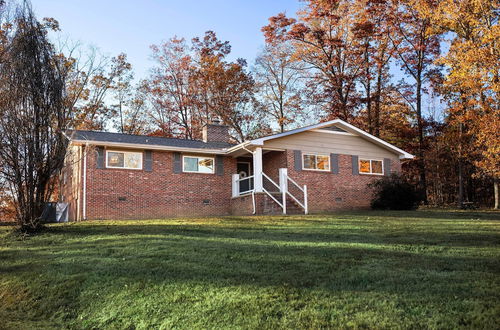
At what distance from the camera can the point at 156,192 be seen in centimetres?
1766

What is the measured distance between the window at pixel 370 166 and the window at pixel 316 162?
6.06 ft

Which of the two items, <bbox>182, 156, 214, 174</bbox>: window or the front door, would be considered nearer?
<bbox>182, 156, 214, 174</bbox>: window

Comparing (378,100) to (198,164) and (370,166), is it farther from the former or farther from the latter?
(198,164)

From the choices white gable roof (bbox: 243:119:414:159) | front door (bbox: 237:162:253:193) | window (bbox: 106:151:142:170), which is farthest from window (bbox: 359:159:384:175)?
window (bbox: 106:151:142:170)

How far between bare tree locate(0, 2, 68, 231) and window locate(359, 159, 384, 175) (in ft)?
42.3

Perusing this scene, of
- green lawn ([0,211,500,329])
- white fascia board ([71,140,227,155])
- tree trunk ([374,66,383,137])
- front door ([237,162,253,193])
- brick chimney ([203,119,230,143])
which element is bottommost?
green lawn ([0,211,500,329])

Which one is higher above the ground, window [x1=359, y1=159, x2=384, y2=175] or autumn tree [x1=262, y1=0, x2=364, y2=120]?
A: autumn tree [x1=262, y1=0, x2=364, y2=120]

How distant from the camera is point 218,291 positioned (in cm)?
607

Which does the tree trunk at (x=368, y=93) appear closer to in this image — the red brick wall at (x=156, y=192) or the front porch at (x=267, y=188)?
the front porch at (x=267, y=188)

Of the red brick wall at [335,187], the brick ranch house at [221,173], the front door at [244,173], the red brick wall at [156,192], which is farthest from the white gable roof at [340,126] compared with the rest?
the red brick wall at [156,192]

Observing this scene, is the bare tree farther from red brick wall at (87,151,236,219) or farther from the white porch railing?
the white porch railing

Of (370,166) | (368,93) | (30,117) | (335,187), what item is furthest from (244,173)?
(368,93)

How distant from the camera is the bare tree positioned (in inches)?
442

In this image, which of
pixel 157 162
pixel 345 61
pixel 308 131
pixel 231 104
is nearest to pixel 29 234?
pixel 157 162
